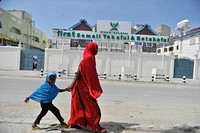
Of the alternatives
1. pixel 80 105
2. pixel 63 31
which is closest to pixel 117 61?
pixel 63 31

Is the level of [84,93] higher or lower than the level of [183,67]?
lower

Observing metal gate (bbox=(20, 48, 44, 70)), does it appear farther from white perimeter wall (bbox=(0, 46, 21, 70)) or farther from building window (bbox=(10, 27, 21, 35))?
building window (bbox=(10, 27, 21, 35))

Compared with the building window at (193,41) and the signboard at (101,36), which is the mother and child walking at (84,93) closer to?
the signboard at (101,36)

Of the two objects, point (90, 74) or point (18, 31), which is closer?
point (90, 74)

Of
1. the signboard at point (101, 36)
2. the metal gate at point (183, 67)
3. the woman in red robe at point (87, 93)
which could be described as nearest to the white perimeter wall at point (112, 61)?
the metal gate at point (183, 67)

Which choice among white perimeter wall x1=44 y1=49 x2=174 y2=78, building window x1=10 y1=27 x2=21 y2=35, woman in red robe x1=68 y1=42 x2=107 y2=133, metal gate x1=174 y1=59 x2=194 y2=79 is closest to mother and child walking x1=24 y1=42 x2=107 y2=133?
woman in red robe x1=68 y1=42 x2=107 y2=133

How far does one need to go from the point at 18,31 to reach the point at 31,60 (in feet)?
56.1

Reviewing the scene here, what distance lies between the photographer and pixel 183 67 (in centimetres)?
2289

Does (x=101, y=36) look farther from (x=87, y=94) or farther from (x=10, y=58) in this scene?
(x=87, y=94)

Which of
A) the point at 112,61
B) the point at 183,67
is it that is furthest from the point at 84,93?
the point at 183,67

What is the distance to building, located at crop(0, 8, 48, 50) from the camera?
31448 mm

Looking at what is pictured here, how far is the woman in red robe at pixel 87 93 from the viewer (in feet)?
12.5

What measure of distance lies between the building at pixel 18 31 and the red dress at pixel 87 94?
24523 mm

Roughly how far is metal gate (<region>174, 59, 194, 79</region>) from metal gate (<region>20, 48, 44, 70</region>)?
47.7 feet
